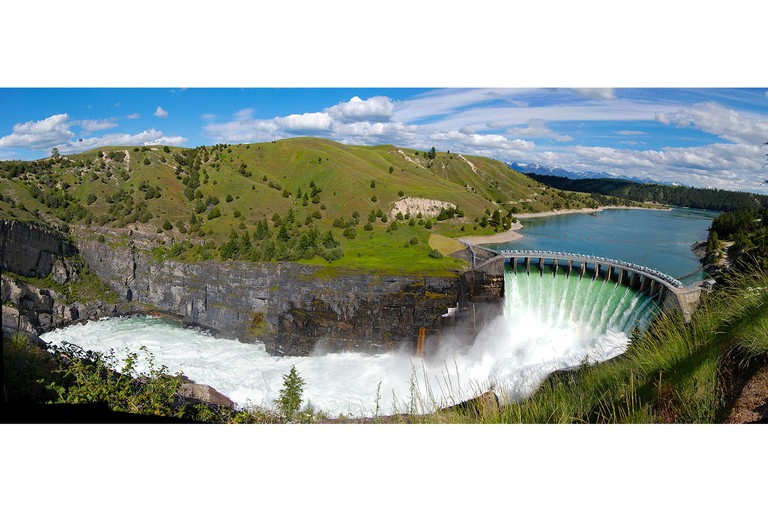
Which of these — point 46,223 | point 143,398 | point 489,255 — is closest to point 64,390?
point 143,398

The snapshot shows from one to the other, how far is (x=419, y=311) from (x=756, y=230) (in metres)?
19.1

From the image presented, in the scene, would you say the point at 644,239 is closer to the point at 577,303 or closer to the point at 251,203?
the point at 577,303

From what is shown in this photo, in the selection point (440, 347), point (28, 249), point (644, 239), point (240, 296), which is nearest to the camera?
point (440, 347)

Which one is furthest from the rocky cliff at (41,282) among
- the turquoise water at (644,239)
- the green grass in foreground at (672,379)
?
the turquoise water at (644,239)

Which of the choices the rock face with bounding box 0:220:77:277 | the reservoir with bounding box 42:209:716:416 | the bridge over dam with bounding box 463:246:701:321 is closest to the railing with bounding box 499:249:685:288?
the bridge over dam with bounding box 463:246:701:321

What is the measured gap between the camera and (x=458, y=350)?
84.4ft

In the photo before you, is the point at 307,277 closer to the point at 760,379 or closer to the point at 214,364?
the point at 214,364

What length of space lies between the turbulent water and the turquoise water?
6.35 m

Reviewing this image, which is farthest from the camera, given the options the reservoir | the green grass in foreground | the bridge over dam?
the bridge over dam

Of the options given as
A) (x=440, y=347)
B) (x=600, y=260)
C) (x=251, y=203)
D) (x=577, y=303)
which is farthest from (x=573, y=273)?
(x=251, y=203)

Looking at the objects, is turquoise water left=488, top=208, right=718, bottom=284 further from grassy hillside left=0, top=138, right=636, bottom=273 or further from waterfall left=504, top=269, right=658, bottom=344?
grassy hillside left=0, top=138, right=636, bottom=273

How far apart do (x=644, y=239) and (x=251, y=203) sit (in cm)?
3766

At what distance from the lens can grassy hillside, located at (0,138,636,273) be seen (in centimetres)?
3184

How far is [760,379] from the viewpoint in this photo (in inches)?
148
